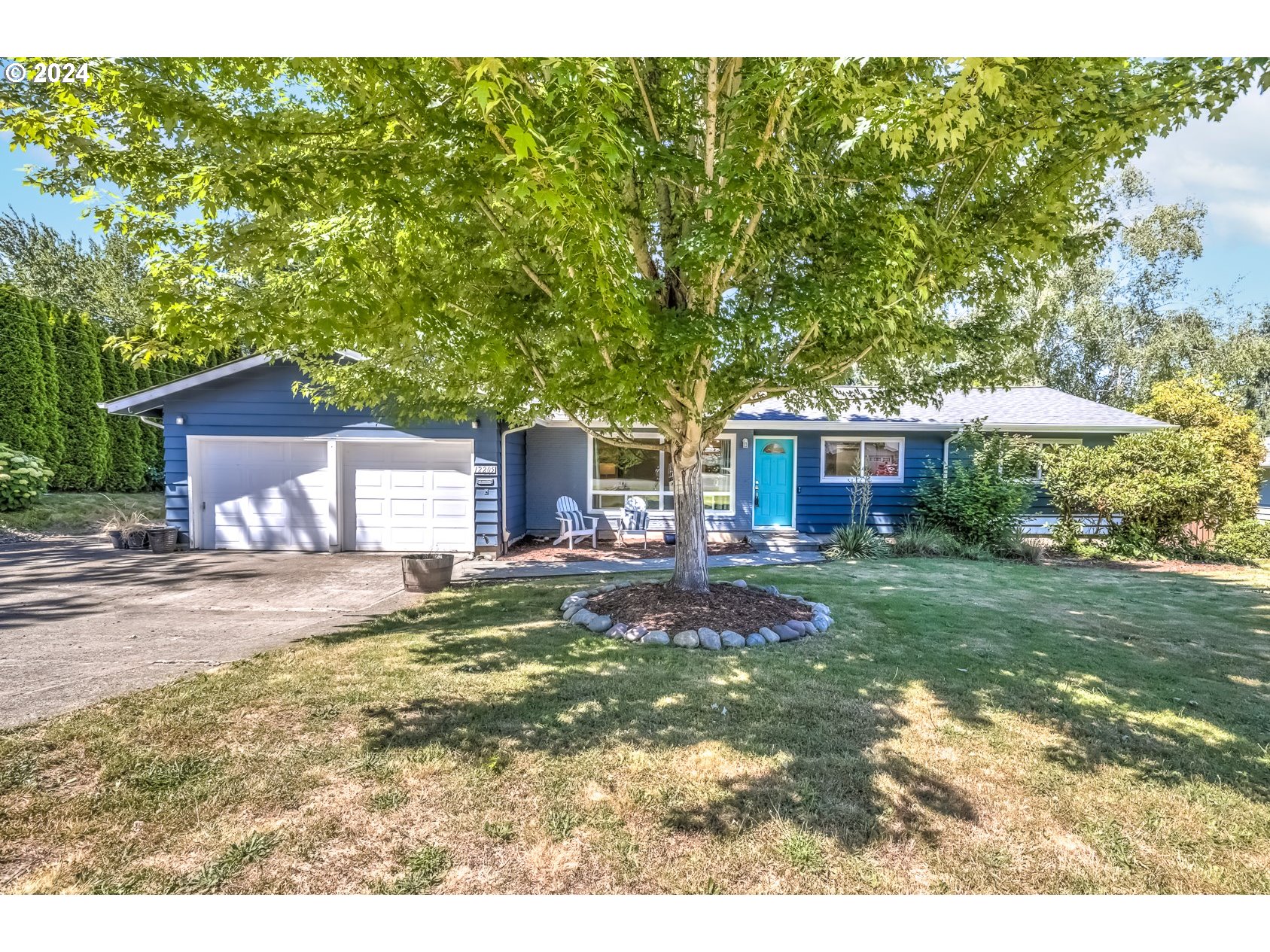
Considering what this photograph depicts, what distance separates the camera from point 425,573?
7.27 m

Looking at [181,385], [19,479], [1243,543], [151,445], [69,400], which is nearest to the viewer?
[181,385]

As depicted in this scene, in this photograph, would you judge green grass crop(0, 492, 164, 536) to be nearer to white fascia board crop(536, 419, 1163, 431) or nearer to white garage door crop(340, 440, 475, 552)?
white garage door crop(340, 440, 475, 552)

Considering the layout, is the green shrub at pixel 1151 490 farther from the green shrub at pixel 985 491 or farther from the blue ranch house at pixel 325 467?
the blue ranch house at pixel 325 467

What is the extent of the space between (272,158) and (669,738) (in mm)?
4347

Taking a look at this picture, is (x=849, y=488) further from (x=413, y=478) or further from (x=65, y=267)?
(x=65, y=267)

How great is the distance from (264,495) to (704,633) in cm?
902

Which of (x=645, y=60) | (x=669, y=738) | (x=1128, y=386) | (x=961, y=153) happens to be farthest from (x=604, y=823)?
(x=1128, y=386)

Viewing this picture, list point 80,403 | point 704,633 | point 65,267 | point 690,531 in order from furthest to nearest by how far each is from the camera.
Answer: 1. point 65,267
2. point 80,403
3. point 690,531
4. point 704,633

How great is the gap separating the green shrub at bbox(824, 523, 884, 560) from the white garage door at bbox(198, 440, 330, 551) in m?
8.98

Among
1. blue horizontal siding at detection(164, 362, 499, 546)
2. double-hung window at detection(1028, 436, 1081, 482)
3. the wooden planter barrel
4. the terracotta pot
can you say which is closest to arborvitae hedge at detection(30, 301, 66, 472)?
blue horizontal siding at detection(164, 362, 499, 546)

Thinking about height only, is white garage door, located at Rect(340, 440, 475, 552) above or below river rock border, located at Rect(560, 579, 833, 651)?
above

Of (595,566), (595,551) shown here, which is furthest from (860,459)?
(595,566)

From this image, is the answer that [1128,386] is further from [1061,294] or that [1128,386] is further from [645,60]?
[645,60]

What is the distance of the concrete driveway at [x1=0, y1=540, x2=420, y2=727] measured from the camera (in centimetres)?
416
